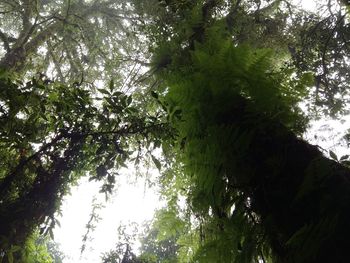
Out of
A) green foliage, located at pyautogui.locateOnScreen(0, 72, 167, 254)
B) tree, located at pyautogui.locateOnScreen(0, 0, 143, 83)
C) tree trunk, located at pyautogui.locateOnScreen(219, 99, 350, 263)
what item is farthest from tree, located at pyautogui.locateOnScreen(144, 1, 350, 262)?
tree, located at pyautogui.locateOnScreen(0, 0, 143, 83)

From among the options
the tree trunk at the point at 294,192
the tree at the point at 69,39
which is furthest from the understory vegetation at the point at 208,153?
the tree at the point at 69,39

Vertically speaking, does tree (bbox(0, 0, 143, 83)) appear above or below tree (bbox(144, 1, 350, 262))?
above

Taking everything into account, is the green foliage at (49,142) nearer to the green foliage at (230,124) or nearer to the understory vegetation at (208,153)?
the understory vegetation at (208,153)

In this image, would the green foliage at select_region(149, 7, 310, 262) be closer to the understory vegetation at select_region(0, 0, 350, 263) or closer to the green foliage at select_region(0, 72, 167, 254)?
the understory vegetation at select_region(0, 0, 350, 263)

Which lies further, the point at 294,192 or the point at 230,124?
the point at 230,124

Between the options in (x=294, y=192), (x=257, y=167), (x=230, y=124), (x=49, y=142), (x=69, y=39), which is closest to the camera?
(x=294, y=192)

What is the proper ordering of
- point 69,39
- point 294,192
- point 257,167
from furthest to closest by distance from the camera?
point 69,39, point 257,167, point 294,192

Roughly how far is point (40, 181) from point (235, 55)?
2239mm

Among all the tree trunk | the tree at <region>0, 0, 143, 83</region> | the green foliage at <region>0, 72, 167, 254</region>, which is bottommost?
the tree trunk

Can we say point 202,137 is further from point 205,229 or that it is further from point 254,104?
point 205,229

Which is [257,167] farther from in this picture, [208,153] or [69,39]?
[69,39]

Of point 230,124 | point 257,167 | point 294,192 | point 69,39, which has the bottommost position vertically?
point 294,192

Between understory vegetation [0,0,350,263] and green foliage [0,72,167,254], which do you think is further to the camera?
green foliage [0,72,167,254]

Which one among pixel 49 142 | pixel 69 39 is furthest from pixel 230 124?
pixel 69 39
